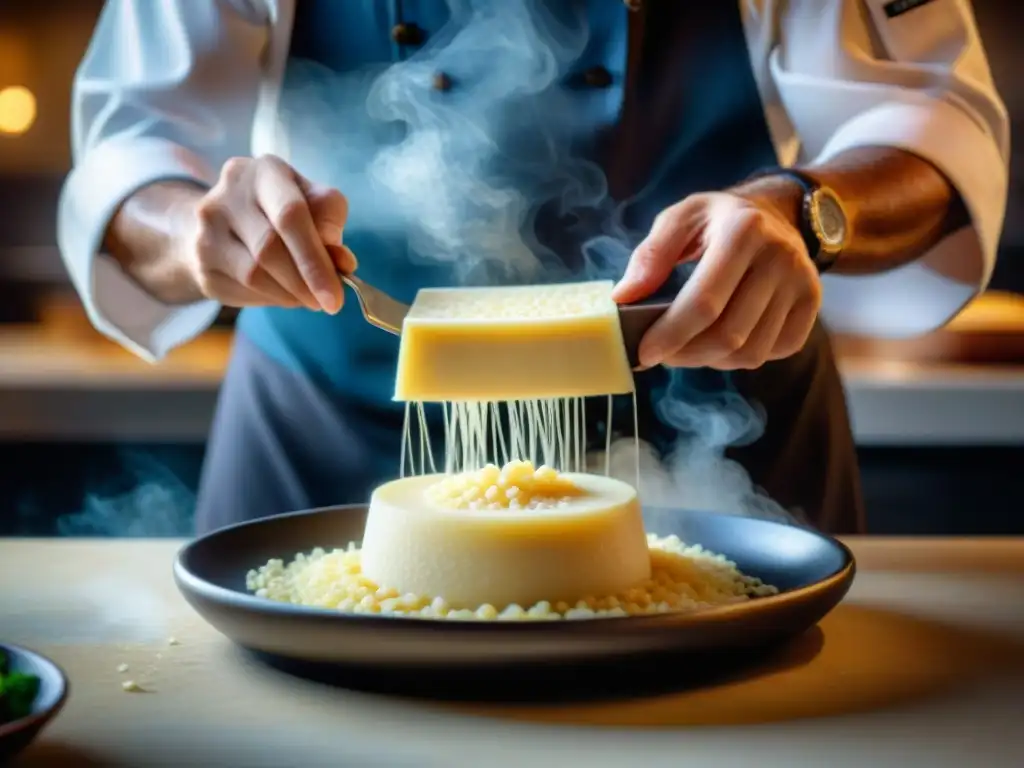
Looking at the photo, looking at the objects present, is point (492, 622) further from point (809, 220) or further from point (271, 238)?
point (809, 220)

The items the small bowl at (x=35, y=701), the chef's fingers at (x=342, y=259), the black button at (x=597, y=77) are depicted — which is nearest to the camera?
the small bowl at (x=35, y=701)

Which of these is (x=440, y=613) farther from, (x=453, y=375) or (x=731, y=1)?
(x=731, y=1)

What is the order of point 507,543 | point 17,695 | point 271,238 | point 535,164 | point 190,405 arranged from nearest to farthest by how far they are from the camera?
point 17,695 → point 507,543 → point 271,238 → point 535,164 → point 190,405

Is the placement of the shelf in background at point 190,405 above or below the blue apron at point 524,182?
below

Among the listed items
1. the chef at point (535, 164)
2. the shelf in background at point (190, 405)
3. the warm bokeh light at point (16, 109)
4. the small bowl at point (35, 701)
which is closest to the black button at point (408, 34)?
the chef at point (535, 164)

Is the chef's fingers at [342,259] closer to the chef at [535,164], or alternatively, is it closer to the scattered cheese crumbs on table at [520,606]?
the scattered cheese crumbs on table at [520,606]

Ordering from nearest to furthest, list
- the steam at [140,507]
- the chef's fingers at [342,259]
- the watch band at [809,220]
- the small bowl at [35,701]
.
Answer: the small bowl at [35,701] < the chef's fingers at [342,259] < the watch band at [809,220] < the steam at [140,507]

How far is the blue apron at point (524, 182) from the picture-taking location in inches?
69.4

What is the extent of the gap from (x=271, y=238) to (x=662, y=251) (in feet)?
1.24

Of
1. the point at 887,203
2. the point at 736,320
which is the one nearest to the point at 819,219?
the point at 887,203

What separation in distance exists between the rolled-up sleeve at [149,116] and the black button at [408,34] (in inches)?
8.1

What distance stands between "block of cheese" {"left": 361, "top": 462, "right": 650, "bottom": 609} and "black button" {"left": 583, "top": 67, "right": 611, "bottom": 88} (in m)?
0.67

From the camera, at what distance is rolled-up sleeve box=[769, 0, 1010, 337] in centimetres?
176

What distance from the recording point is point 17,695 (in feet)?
2.93
